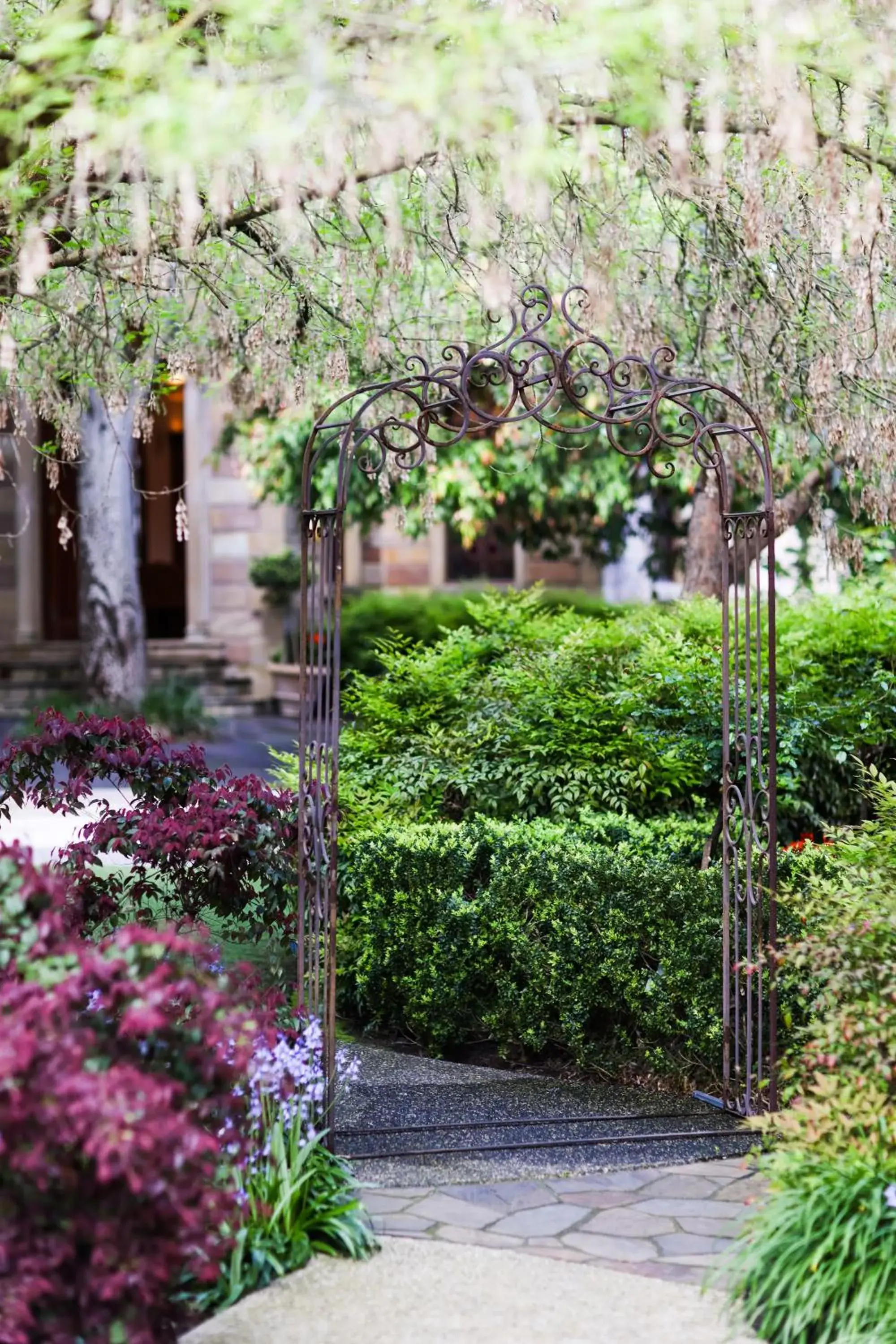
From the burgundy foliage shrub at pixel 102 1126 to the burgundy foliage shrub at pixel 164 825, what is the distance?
2064mm

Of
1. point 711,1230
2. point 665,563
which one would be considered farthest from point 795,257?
point 665,563

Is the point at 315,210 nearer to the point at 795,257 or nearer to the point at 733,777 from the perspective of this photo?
the point at 795,257

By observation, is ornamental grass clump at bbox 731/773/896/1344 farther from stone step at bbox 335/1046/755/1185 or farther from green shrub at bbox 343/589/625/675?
green shrub at bbox 343/589/625/675

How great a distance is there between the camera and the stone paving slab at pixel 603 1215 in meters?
4.45

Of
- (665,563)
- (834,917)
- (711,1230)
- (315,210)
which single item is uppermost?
(315,210)

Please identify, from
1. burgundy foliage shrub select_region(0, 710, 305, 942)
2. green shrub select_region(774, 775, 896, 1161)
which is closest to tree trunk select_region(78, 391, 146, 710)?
burgundy foliage shrub select_region(0, 710, 305, 942)

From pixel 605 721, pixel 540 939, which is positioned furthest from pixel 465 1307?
pixel 605 721

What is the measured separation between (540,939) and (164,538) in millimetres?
15825

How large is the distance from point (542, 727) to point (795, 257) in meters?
2.55

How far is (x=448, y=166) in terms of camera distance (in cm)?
679

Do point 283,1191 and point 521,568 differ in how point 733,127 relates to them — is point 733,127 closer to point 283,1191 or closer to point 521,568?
point 283,1191

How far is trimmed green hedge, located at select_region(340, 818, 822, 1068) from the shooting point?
602 cm

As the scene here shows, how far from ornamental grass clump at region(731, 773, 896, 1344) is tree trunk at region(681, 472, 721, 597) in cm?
717

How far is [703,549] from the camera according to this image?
11898 mm
